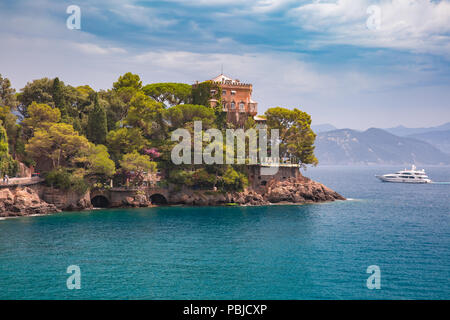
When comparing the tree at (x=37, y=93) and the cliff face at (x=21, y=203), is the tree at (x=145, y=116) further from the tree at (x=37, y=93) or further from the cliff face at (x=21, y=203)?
the cliff face at (x=21, y=203)

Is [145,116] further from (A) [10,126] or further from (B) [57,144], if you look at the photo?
(A) [10,126]

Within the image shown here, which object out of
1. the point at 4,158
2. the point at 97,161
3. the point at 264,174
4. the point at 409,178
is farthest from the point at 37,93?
the point at 409,178

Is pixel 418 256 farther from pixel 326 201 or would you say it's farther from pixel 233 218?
pixel 326 201

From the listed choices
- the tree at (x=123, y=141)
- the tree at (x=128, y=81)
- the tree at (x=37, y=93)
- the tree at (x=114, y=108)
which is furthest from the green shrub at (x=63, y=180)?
the tree at (x=128, y=81)

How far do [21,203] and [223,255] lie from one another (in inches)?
1570

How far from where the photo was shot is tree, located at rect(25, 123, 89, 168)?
74312 millimetres

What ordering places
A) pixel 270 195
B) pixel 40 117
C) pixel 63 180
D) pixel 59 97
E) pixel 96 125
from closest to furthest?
pixel 63 180, pixel 40 117, pixel 59 97, pixel 96 125, pixel 270 195

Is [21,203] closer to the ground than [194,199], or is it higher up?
higher up

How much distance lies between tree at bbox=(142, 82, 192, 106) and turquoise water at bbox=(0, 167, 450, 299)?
3534 centimetres

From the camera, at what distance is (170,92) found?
101 meters

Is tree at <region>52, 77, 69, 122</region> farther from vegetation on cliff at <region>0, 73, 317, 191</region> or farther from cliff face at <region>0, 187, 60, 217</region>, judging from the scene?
cliff face at <region>0, 187, 60, 217</region>

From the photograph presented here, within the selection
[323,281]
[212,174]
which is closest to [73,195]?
[212,174]

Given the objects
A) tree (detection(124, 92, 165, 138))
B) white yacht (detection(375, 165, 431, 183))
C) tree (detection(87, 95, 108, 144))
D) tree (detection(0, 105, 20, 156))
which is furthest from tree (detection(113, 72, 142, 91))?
white yacht (detection(375, 165, 431, 183))

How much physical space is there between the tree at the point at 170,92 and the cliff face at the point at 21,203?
127ft
